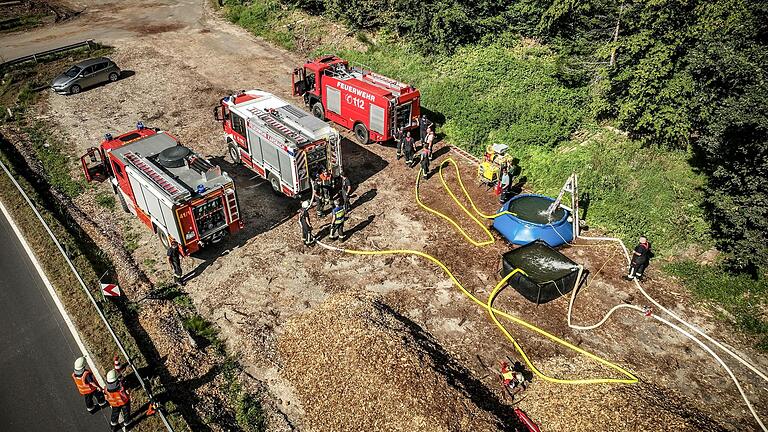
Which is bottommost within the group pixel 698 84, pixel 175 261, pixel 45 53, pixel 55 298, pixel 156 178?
pixel 55 298

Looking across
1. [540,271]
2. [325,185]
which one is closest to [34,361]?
[325,185]

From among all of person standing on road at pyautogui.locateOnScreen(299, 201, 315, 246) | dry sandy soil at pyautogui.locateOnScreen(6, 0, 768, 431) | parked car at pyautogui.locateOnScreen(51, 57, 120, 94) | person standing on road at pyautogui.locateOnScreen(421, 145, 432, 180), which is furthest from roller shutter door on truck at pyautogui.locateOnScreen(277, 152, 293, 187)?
parked car at pyautogui.locateOnScreen(51, 57, 120, 94)

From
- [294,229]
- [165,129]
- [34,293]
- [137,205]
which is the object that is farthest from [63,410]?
[165,129]

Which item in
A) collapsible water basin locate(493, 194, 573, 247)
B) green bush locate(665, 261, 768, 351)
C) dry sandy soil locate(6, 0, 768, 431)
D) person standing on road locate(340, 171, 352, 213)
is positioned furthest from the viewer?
person standing on road locate(340, 171, 352, 213)

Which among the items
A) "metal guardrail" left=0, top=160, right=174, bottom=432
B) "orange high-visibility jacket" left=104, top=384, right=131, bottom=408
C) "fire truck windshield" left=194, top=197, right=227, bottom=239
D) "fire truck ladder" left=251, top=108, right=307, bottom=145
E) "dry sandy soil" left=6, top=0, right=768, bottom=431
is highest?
"fire truck ladder" left=251, top=108, right=307, bottom=145

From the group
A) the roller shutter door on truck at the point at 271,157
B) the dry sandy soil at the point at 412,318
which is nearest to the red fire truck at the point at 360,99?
the dry sandy soil at the point at 412,318

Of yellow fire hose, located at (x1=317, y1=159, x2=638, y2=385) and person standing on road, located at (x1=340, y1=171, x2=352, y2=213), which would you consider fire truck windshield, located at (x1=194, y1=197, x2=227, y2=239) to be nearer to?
yellow fire hose, located at (x1=317, y1=159, x2=638, y2=385)

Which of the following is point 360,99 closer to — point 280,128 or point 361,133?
point 361,133
